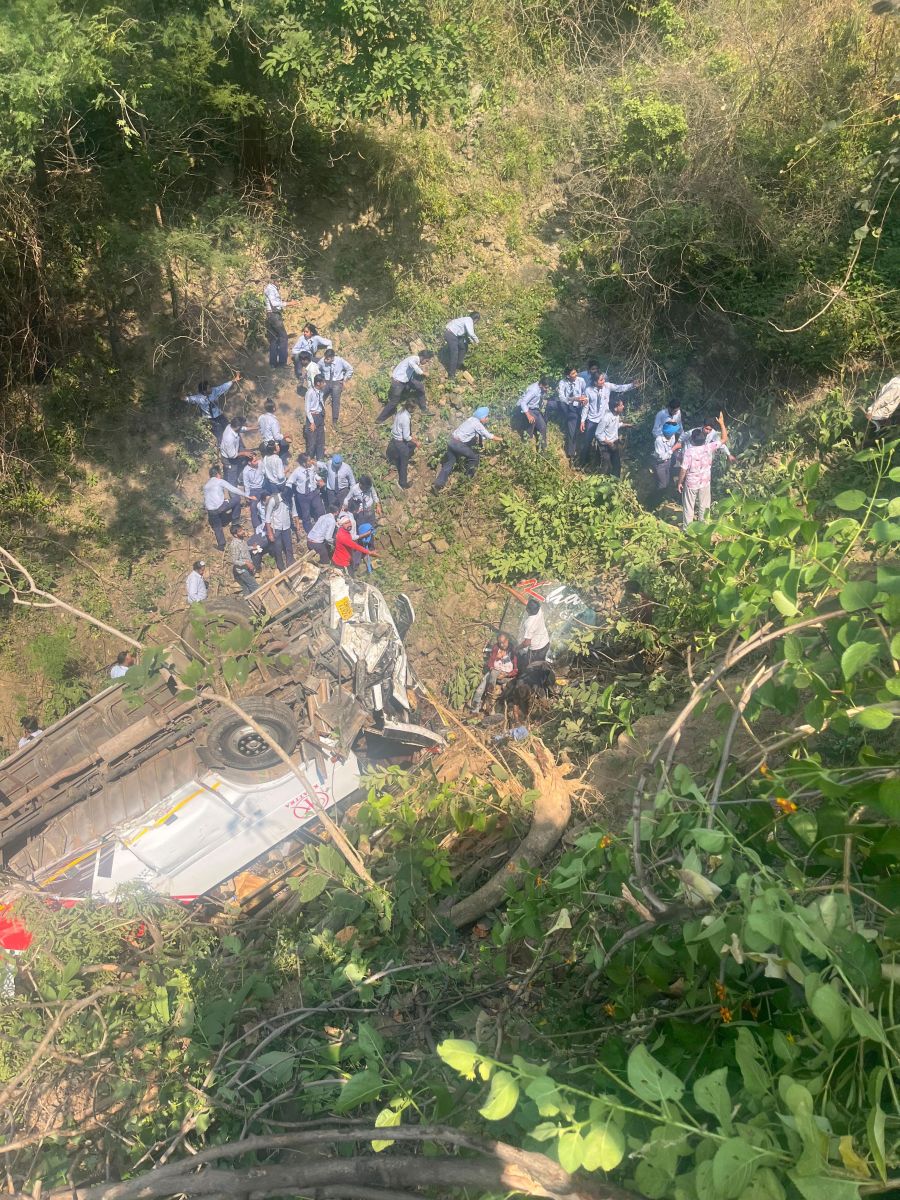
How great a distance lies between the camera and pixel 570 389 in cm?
935

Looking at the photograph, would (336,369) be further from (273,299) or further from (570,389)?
(570,389)

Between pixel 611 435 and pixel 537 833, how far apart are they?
5816mm

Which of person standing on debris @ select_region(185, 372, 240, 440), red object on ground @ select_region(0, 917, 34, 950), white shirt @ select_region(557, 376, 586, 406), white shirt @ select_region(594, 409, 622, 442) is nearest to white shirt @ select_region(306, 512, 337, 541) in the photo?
person standing on debris @ select_region(185, 372, 240, 440)

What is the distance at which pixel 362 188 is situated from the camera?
10.6m

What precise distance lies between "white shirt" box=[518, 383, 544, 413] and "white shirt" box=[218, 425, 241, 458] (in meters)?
3.53

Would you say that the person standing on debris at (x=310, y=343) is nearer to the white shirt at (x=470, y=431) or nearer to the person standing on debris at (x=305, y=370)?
the person standing on debris at (x=305, y=370)

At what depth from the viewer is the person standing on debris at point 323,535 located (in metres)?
8.73

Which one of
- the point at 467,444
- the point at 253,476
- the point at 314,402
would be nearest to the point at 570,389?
the point at 467,444

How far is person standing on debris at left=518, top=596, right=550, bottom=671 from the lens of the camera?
7.65 meters

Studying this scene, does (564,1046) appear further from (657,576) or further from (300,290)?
(300,290)

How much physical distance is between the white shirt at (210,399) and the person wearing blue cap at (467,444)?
3.02 metres

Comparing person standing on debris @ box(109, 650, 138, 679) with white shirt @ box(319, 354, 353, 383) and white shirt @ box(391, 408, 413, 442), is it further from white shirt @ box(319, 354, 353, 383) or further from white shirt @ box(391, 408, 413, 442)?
white shirt @ box(319, 354, 353, 383)

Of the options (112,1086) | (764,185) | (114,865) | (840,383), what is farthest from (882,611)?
(764,185)

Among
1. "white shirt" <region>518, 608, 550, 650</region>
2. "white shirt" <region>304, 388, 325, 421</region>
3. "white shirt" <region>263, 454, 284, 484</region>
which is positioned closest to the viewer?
"white shirt" <region>518, 608, 550, 650</region>
